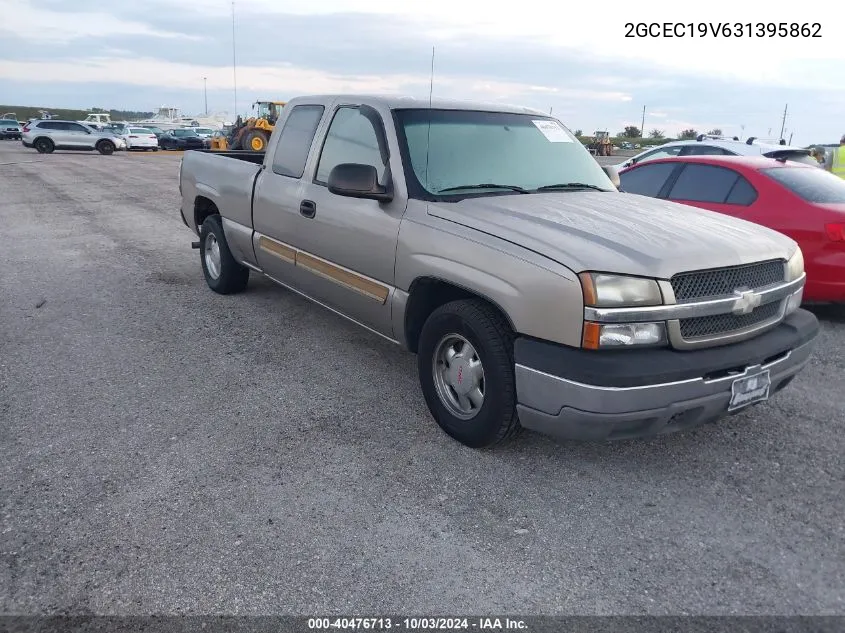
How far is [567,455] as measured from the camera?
11.9 feet

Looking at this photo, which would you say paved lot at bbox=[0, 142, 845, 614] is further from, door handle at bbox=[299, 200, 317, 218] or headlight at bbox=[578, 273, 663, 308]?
door handle at bbox=[299, 200, 317, 218]

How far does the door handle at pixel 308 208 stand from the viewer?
15.2 feet

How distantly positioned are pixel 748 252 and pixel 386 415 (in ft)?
7.21

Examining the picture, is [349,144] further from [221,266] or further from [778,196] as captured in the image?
[778,196]

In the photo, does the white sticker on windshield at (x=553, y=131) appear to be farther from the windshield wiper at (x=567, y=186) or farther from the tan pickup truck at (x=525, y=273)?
the windshield wiper at (x=567, y=186)

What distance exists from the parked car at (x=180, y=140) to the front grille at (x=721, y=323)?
42.2 m

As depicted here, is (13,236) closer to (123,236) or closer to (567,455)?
(123,236)

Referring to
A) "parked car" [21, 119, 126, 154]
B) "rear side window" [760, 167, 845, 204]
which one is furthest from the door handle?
"parked car" [21, 119, 126, 154]

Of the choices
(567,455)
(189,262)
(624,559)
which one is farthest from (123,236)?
(624,559)

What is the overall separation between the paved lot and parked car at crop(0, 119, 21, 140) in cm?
5058

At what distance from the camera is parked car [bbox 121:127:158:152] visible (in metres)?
38.0

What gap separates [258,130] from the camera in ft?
91.9

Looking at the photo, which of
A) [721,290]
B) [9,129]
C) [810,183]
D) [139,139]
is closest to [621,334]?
[721,290]

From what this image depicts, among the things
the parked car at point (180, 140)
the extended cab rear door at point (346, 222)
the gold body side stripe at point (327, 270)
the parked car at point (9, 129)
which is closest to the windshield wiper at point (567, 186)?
the extended cab rear door at point (346, 222)
